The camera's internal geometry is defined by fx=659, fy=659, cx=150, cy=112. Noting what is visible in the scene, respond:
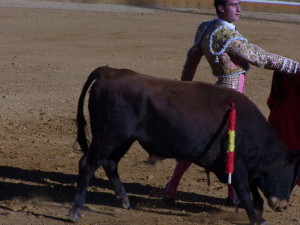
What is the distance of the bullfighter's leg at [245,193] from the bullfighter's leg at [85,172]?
3.13 ft

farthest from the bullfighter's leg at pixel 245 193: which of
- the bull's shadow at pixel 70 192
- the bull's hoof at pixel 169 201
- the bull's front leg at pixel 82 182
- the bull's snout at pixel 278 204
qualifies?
the bull's front leg at pixel 82 182

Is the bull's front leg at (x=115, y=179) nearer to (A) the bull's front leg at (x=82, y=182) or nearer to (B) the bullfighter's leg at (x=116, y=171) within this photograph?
(B) the bullfighter's leg at (x=116, y=171)

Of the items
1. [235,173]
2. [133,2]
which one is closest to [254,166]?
[235,173]

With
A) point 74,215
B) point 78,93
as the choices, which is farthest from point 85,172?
point 78,93

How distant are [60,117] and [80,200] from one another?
9.55ft

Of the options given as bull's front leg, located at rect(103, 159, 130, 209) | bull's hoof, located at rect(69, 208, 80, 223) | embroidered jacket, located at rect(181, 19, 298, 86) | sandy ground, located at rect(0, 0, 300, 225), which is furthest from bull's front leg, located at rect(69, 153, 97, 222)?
embroidered jacket, located at rect(181, 19, 298, 86)

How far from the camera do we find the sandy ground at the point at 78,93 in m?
5.02

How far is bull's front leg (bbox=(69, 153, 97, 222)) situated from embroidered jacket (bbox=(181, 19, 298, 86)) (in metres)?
1.15

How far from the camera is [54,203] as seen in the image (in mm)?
5117

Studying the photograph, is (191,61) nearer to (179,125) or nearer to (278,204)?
(179,125)

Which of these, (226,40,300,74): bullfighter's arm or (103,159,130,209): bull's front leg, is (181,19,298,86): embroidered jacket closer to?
(226,40,300,74): bullfighter's arm

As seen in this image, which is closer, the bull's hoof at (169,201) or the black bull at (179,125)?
the black bull at (179,125)

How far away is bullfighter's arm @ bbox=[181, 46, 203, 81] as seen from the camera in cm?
493

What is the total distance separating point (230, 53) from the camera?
15.1 ft
